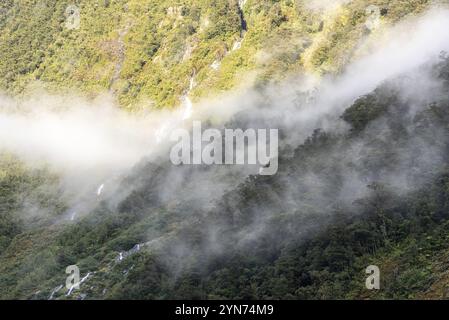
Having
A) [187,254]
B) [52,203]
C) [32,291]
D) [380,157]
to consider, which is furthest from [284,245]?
[52,203]

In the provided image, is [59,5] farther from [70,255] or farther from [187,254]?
[187,254]

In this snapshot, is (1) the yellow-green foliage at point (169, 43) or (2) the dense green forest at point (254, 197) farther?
(1) the yellow-green foliage at point (169, 43)

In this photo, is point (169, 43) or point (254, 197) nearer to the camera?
point (254, 197)

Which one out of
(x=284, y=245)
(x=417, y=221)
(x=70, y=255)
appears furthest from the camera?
(x=70, y=255)

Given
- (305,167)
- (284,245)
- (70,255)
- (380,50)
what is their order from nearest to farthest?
(284,245), (305,167), (70,255), (380,50)

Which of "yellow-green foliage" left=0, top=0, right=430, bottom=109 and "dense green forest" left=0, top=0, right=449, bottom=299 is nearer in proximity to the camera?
"dense green forest" left=0, top=0, right=449, bottom=299

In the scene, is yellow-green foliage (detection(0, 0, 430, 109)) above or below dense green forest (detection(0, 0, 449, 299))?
above

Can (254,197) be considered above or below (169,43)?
below

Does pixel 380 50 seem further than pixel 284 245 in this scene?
Yes
